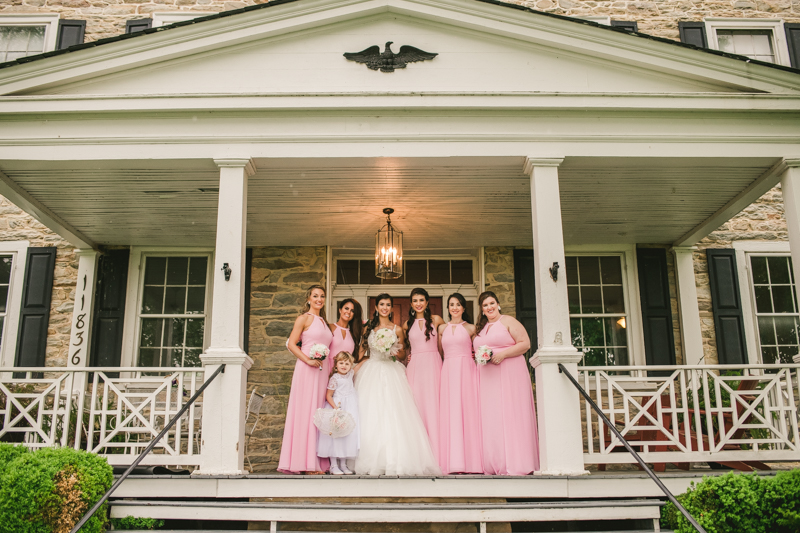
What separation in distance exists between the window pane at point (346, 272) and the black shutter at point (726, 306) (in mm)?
4874

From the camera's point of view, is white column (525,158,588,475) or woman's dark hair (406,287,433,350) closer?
white column (525,158,588,475)

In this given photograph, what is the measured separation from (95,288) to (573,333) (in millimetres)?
6495

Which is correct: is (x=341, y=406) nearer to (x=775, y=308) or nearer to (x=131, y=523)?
(x=131, y=523)

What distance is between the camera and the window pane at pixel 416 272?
365 inches

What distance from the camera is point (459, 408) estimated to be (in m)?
6.07

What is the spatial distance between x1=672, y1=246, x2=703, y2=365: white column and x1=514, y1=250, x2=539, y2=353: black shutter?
6.38ft

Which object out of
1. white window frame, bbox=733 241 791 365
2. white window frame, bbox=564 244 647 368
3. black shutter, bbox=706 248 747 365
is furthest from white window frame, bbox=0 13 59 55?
white window frame, bbox=733 241 791 365

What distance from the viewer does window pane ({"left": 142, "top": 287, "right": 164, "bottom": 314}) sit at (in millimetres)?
8891

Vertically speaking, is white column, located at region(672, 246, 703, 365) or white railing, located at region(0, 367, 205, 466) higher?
white column, located at region(672, 246, 703, 365)

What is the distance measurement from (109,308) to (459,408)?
516cm

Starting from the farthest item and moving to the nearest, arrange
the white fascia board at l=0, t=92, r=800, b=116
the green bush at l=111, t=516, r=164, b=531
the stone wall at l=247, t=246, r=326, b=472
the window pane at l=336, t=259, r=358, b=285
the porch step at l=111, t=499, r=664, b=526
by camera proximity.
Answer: the window pane at l=336, t=259, r=358, b=285 < the stone wall at l=247, t=246, r=326, b=472 < the white fascia board at l=0, t=92, r=800, b=116 < the green bush at l=111, t=516, r=164, b=531 < the porch step at l=111, t=499, r=664, b=526

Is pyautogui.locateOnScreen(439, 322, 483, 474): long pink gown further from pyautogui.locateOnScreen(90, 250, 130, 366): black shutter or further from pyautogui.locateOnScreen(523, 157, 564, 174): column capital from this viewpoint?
pyautogui.locateOnScreen(90, 250, 130, 366): black shutter

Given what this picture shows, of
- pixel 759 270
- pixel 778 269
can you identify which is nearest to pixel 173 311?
pixel 759 270

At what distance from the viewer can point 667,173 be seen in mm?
6688
